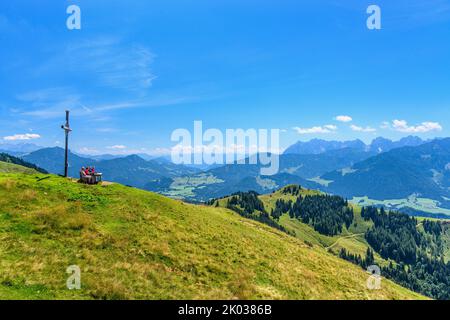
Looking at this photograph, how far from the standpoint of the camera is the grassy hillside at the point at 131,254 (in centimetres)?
2486

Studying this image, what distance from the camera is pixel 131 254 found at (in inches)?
1200

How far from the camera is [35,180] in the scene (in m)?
43.9

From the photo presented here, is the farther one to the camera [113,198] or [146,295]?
[113,198]

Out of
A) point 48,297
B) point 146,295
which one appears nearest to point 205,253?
point 146,295

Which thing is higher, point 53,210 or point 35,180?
point 35,180

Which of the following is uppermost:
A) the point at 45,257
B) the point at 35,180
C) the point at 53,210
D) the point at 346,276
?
the point at 35,180

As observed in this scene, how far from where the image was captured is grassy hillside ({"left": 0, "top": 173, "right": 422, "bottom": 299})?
2486 cm
